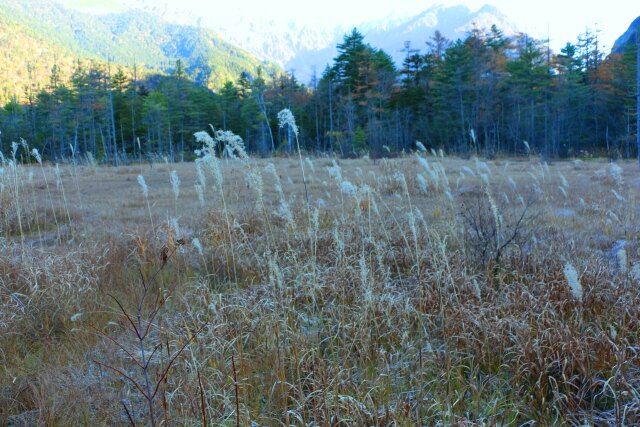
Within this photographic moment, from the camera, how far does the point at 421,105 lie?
3647 centimetres

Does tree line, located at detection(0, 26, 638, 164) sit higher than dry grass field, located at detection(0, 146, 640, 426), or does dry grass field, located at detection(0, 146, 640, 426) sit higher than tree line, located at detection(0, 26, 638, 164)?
tree line, located at detection(0, 26, 638, 164)

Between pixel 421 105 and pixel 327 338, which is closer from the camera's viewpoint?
pixel 327 338

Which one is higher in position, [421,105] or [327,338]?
[421,105]

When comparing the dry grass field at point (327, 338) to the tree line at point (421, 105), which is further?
the tree line at point (421, 105)

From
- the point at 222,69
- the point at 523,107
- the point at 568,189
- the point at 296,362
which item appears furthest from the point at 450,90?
the point at 222,69

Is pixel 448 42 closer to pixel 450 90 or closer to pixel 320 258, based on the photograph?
pixel 450 90

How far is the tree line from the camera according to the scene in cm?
3050

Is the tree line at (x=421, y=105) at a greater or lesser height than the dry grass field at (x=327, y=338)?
greater

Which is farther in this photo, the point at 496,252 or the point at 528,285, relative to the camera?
the point at 496,252

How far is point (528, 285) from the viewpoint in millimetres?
3301

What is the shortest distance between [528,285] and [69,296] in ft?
12.2

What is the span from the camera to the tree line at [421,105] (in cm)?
3050

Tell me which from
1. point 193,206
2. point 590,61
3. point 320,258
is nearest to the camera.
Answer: point 320,258

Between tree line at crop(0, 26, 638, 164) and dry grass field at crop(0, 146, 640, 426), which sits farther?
tree line at crop(0, 26, 638, 164)
